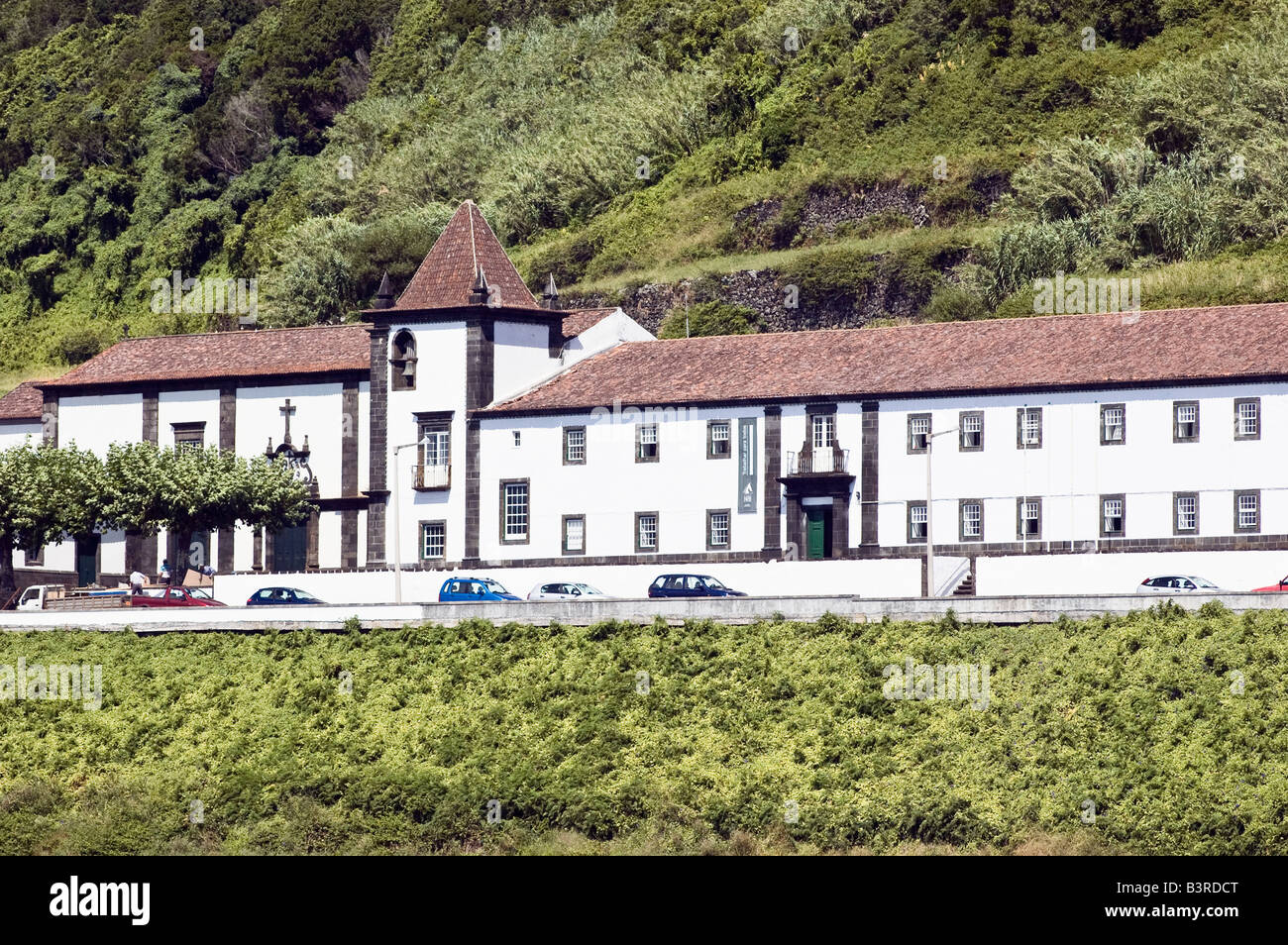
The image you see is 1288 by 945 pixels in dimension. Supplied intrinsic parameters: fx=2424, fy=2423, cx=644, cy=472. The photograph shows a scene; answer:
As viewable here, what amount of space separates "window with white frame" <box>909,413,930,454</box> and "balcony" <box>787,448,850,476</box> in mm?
2074

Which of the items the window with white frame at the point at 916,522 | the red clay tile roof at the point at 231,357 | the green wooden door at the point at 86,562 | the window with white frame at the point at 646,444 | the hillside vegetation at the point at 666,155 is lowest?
the green wooden door at the point at 86,562

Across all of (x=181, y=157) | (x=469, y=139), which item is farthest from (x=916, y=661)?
(x=181, y=157)

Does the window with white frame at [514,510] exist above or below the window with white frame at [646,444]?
below

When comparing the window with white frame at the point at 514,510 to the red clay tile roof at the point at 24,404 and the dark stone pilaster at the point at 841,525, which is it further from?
the red clay tile roof at the point at 24,404

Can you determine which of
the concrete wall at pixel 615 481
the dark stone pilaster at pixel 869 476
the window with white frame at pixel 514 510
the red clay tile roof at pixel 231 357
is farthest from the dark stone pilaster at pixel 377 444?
the dark stone pilaster at pixel 869 476

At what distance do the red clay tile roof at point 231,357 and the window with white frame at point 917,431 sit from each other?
2119 centimetres

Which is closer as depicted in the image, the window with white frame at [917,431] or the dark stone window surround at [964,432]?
the dark stone window surround at [964,432]

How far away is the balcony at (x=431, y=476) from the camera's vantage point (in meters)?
81.4

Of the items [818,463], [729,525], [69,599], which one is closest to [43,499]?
[69,599]

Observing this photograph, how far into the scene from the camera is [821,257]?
352 ft

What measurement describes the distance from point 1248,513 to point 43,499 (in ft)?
125

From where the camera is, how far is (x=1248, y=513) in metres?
70.0

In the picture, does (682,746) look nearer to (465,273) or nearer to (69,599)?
(69,599)
